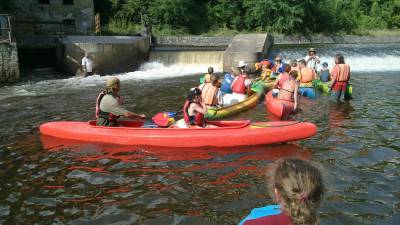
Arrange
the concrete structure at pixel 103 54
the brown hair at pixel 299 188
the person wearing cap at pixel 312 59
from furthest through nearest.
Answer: the concrete structure at pixel 103 54, the person wearing cap at pixel 312 59, the brown hair at pixel 299 188

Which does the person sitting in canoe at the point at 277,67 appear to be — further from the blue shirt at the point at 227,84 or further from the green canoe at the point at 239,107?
the blue shirt at the point at 227,84

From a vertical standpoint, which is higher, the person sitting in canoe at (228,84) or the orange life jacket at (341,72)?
the orange life jacket at (341,72)

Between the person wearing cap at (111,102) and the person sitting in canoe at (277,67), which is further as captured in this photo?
the person sitting in canoe at (277,67)

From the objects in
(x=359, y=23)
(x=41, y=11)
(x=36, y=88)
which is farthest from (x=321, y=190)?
(x=359, y=23)

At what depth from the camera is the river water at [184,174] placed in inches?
203

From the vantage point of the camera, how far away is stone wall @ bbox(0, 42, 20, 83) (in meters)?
15.3

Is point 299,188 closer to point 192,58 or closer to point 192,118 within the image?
point 192,118

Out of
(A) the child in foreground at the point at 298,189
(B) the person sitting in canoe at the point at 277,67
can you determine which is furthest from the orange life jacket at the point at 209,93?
(A) the child in foreground at the point at 298,189

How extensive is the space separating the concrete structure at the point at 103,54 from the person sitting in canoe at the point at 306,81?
9.19 metres

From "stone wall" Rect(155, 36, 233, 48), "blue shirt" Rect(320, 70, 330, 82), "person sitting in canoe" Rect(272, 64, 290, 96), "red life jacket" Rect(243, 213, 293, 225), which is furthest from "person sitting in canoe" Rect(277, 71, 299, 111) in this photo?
"stone wall" Rect(155, 36, 233, 48)

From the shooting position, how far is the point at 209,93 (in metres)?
9.90

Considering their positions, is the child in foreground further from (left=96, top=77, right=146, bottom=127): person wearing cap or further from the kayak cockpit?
(left=96, top=77, right=146, bottom=127): person wearing cap

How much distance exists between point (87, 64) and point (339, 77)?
1061 centimetres

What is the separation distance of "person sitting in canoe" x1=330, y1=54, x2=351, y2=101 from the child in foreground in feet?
32.0
